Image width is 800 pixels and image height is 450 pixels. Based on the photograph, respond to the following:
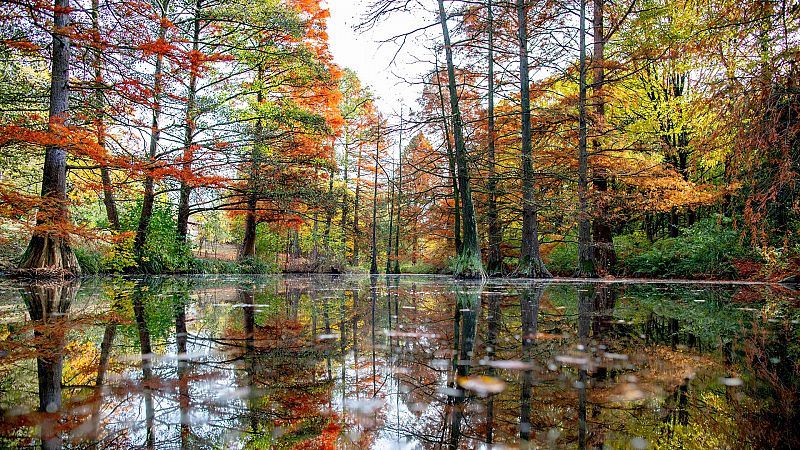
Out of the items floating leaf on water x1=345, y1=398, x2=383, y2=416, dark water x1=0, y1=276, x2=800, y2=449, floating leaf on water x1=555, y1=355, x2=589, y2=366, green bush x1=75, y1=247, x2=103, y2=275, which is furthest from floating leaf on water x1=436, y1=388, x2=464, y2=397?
green bush x1=75, y1=247, x2=103, y2=275

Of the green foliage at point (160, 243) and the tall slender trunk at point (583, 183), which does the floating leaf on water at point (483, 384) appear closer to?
the tall slender trunk at point (583, 183)

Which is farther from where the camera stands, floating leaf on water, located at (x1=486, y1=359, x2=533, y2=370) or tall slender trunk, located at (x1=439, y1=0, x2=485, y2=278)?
tall slender trunk, located at (x1=439, y1=0, x2=485, y2=278)

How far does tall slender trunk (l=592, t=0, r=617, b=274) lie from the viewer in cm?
969

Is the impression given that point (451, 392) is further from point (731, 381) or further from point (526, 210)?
point (526, 210)

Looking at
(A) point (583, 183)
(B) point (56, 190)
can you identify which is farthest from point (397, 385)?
(A) point (583, 183)

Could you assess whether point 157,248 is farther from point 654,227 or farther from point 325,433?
point 654,227

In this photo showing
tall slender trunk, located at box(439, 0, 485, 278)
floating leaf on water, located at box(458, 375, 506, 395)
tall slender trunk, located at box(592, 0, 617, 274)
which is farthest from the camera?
tall slender trunk, located at box(592, 0, 617, 274)

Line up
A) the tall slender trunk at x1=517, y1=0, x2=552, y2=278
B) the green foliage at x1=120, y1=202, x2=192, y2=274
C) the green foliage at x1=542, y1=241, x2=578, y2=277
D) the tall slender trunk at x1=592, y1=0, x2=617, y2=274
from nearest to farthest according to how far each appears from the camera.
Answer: the tall slender trunk at x1=517, y1=0, x2=552, y2=278
the tall slender trunk at x1=592, y1=0, x2=617, y2=274
the green foliage at x1=120, y1=202, x2=192, y2=274
the green foliage at x1=542, y1=241, x2=578, y2=277

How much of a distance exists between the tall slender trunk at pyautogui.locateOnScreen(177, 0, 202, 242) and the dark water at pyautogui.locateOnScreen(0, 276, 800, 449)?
9291 mm

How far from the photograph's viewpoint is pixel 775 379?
50.4 inches

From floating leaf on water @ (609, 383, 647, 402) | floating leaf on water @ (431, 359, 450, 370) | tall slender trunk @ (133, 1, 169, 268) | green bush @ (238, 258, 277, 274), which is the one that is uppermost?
tall slender trunk @ (133, 1, 169, 268)

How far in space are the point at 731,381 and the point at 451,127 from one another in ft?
27.4

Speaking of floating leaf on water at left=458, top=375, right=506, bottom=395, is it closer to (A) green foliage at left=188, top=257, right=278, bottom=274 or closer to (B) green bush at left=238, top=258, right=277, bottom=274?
(A) green foliage at left=188, top=257, right=278, bottom=274

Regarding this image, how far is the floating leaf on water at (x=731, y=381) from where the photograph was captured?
1239 mm
